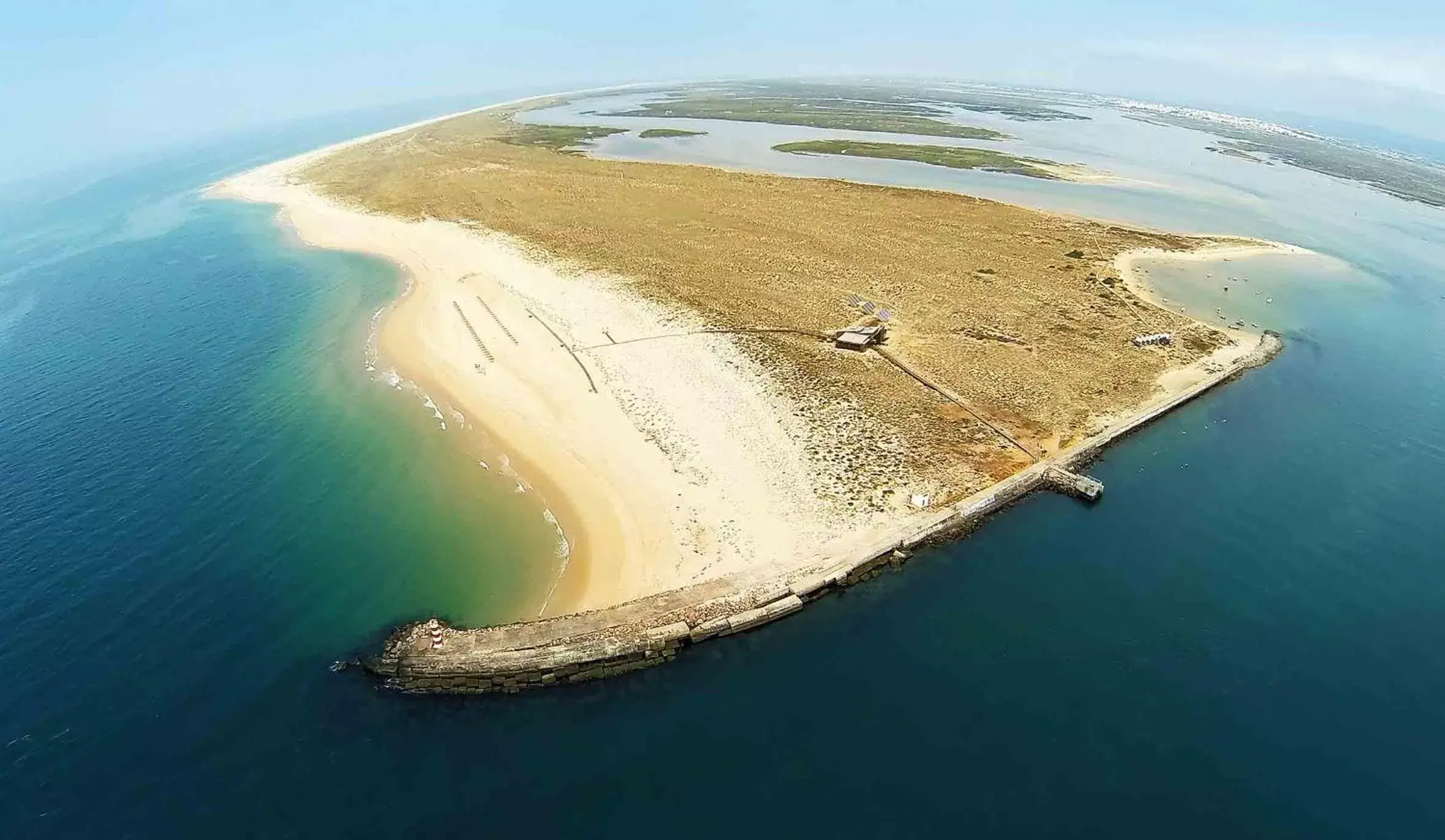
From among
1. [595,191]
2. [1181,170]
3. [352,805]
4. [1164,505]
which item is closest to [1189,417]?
[1164,505]

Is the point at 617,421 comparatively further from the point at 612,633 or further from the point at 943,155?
the point at 943,155

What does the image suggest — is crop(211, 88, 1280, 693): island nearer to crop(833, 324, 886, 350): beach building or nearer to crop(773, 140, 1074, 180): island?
crop(833, 324, 886, 350): beach building

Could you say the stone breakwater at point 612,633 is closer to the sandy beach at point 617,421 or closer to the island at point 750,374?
the island at point 750,374

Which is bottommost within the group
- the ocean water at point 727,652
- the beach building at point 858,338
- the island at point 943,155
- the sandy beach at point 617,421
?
the ocean water at point 727,652

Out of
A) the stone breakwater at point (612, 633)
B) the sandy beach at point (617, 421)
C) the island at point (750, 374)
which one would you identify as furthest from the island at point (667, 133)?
the stone breakwater at point (612, 633)

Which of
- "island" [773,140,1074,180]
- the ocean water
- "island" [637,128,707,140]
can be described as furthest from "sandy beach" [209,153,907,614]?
"island" [637,128,707,140]

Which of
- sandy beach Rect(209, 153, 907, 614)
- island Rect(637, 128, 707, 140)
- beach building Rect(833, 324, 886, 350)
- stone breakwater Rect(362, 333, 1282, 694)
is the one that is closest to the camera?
stone breakwater Rect(362, 333, 1282, 694)
